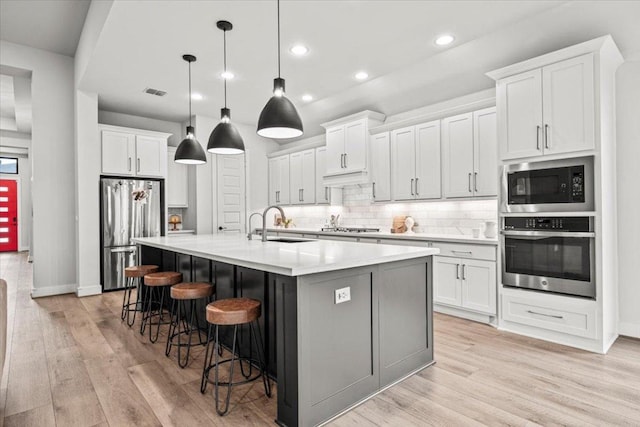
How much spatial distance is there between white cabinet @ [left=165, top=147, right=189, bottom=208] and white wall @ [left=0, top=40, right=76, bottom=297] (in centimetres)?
151

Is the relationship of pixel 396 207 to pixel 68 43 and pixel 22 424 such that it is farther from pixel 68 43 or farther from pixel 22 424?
pixel 68 43

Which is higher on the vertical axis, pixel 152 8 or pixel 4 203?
pixel 152 8

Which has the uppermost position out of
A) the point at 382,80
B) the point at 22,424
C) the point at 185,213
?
the point at 382,80

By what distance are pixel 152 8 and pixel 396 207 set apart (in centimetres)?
392

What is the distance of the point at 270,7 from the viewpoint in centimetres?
317

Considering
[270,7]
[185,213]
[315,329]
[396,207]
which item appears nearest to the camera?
[315,329]

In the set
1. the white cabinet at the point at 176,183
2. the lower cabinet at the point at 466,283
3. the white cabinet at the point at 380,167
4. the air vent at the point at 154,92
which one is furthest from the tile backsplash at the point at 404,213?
the air vent at the point at 154,92

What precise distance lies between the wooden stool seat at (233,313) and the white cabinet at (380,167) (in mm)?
3328

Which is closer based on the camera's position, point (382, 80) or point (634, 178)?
point (634, 178)

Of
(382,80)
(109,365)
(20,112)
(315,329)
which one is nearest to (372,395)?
(315,329)

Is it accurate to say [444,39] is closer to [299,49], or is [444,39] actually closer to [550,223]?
[299,49]

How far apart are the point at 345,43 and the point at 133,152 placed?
158 inches

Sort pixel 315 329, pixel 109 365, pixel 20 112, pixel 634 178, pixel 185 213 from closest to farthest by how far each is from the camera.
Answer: pixel 315 329
pixel 109 365
pixel 634 178
pixel 185 213
pixel 20 112

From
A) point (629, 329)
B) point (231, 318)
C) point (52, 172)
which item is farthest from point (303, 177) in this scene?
point (629, 329)
